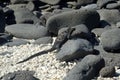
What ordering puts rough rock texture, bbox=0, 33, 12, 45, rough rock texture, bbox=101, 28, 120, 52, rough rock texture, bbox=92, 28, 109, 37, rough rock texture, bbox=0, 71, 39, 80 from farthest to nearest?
rough rock texture, bbox=0, 33, 12, 45 < rough rock texture, bbox=92, 28, 109, 37 < rough rock texture, bbox=101, 28, 120, 52 < rough rock texture, bbox=0, 71, 39, 80

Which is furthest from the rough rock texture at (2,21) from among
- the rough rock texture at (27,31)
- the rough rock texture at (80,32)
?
the rough rock texture at (80,32)

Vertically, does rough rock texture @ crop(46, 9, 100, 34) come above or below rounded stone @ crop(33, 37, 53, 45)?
above

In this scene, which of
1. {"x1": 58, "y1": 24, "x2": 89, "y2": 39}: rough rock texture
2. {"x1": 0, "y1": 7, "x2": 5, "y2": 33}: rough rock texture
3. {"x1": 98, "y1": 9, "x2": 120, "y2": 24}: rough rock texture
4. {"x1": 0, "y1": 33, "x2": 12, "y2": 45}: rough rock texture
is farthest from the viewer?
{"x1": 0, "y1": 7, "x2": 5, "y2": 33}: rough rock texture

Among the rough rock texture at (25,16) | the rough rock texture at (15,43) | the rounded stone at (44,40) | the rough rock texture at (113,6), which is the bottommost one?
the rough rock texture at (15,43)

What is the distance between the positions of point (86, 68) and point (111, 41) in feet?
3.66

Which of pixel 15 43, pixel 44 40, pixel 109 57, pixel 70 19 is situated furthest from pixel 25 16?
pixel 109 57

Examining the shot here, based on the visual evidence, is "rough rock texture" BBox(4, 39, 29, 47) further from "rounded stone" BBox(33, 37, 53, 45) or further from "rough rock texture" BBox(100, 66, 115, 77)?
"rough rock texture" BBox(100, 66, 115, 77)

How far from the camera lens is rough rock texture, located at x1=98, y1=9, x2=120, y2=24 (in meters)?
10.6

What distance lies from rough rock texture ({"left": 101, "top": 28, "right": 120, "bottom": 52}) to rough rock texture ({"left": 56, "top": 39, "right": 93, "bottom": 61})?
27cm

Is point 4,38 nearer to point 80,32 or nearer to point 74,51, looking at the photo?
point 80,32

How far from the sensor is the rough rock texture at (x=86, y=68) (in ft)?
23.9

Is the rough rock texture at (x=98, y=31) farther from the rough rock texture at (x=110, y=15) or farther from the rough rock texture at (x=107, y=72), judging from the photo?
the rough rock texture at (x=107, y=72)

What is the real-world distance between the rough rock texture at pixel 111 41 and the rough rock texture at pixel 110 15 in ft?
6.73

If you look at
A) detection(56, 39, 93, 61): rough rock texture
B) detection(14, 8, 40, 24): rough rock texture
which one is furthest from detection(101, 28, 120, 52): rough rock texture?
detection(14, 8, 40, 24): rough rock texture
